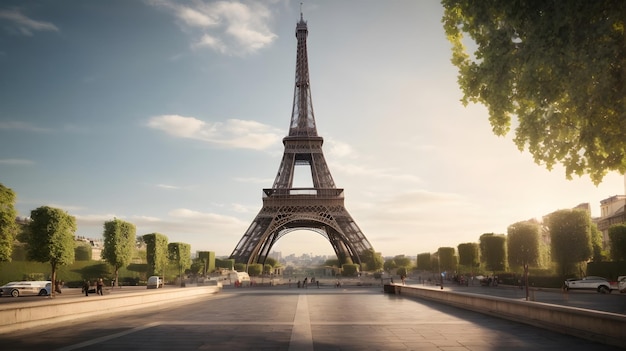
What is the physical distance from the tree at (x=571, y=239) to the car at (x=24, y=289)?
170 feet

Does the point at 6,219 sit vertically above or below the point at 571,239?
above

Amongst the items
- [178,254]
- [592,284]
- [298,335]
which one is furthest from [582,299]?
[178,254]

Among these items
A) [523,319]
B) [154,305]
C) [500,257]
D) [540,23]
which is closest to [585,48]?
[540,23]

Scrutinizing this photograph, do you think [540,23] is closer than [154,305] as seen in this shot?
Yes

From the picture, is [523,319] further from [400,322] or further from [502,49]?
[502,49]

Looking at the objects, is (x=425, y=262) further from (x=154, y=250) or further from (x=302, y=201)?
(x=154, y=250)

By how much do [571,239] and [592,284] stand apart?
40.0ft

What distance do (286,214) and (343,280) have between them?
52.6 feet

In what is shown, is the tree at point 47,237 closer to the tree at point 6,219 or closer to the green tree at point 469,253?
the tree at point 6,219

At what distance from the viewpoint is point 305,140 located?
261 feet

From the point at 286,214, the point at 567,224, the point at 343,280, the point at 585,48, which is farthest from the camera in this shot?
the point at 286,214

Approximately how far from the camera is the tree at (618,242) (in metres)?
51.2

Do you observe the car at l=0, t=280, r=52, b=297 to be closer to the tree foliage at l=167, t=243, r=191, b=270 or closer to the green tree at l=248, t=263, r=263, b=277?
the tree foliage at l=167, t=243, r=191, b=270

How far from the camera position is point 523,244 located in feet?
182
